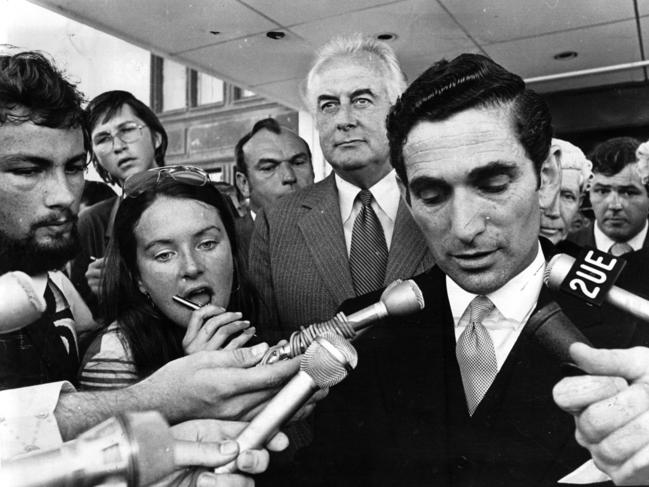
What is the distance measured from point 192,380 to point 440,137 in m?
0.51

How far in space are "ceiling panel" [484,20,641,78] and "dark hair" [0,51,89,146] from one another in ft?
2.27

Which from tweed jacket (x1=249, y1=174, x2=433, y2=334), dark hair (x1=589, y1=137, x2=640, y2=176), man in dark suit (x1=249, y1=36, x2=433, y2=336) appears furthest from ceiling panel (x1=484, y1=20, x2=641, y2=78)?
tweed jacket (x1=249, y1=174, x2=433, y2=334)

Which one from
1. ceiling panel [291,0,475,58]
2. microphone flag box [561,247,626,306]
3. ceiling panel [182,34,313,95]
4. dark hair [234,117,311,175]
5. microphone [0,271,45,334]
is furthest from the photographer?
dark hair [234,117,311,175]

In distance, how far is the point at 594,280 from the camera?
81cm

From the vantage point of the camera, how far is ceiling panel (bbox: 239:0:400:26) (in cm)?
106

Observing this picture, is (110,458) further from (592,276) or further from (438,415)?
(592,276)

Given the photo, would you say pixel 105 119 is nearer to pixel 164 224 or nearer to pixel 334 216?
pixel 164 224

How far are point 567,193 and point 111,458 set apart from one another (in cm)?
75

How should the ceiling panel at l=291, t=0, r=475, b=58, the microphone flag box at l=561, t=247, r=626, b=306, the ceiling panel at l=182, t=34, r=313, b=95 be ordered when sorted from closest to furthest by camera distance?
1. the microphone flag box at l=561, t=247, r=626, b=306
2. the ceiling panel at l=291, t=0, r=475, b=58
3. the ceiling panel at l=182, t=34, r=313, b=95

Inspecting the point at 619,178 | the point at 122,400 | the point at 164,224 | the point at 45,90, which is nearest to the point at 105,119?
the point at 45,90

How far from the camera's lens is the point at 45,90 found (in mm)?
1060

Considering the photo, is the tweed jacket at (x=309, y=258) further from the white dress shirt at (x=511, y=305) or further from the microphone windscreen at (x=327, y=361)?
the microphone windscreen at (x=327, y=361)

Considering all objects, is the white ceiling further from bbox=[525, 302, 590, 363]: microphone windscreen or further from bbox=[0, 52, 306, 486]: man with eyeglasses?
bbox=[525, 302, 590, 363]: microphone windscreen

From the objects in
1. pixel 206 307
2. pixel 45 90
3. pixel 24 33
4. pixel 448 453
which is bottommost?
pixel 448 453
